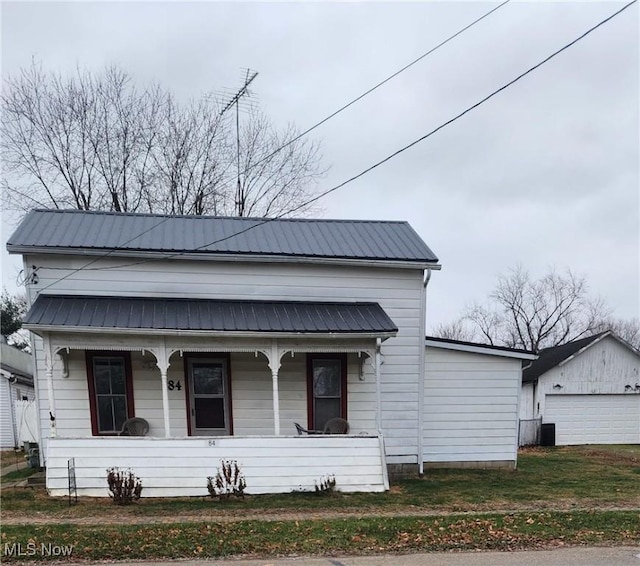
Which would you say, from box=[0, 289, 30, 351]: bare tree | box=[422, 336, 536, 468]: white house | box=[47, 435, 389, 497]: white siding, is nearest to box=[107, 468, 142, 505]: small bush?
box=[47, 435, 389, 497]: white siding

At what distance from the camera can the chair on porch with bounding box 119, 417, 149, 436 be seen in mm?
8680

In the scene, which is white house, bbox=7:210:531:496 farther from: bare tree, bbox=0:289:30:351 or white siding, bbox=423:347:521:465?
bare tree, bbox=0:289:30:351

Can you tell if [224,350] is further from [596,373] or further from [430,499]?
[596,373]

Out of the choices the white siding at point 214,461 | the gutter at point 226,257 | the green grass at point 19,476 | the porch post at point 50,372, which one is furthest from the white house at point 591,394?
the green grass at point 19,476

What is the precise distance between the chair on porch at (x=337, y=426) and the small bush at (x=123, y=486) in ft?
11.7

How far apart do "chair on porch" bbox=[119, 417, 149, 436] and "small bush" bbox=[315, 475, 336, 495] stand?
3.55 meters

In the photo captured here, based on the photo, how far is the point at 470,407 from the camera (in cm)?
1030

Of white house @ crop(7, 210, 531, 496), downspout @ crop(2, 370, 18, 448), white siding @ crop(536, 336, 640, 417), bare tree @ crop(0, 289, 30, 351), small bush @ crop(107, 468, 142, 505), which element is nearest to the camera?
small bush @ crop(107, 468, 142, 505)

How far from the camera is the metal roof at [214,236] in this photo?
9023 mm

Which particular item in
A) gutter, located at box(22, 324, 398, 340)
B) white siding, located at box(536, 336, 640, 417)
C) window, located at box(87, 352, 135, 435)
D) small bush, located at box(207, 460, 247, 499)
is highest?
gutter, located at box(22, 324, 398, 340)

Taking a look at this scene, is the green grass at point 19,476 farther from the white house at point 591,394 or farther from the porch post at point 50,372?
the white house at point 591,394

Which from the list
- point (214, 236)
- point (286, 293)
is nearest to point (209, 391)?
point (286, 293)

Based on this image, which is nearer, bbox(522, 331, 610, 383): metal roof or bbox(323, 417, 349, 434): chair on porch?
bbox(323, 417, 349, 434): chair on porch

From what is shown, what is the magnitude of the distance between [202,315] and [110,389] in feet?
7.99
